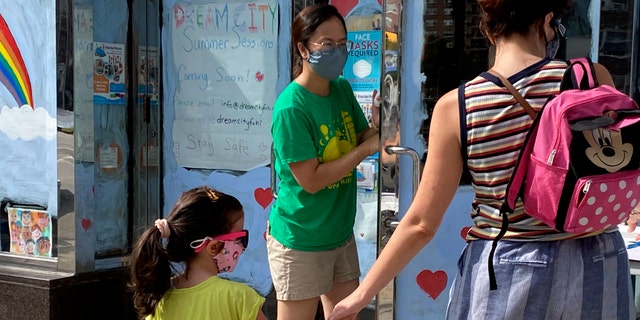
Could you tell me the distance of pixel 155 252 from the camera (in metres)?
2.64

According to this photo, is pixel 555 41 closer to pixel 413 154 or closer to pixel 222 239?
pixel 413 154

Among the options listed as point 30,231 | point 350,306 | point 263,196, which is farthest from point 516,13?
point 30,231

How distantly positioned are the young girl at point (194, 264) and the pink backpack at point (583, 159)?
3.51 feet

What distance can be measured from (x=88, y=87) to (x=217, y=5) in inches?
34.0

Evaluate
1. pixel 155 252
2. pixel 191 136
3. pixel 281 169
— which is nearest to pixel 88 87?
pixel 191 136

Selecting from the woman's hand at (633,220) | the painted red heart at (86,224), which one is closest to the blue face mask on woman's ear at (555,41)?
the woman's hand at (633,220)

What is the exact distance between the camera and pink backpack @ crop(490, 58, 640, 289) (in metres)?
1.92

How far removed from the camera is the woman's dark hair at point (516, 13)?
2064mm

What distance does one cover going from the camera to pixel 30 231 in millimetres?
5035

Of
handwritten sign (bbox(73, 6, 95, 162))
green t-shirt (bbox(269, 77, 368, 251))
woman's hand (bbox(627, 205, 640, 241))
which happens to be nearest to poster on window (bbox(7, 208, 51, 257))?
handwritten sign (bbox(73, 6, 95, 162))

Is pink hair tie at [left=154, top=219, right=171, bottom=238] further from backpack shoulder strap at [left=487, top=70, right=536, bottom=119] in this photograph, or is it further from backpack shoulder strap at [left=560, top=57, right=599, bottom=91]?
backpack shoulder strap at [left=560, top=57, right=599, bottom=91]

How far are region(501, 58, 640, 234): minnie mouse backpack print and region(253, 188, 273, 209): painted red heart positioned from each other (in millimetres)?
2801

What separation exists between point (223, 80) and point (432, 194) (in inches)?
111

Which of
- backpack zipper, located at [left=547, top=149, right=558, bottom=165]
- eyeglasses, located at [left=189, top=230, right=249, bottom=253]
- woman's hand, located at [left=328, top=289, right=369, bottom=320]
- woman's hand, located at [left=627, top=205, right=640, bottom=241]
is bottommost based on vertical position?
woman's hand, located at [left=328, top=289, right=369, bottom=320]
